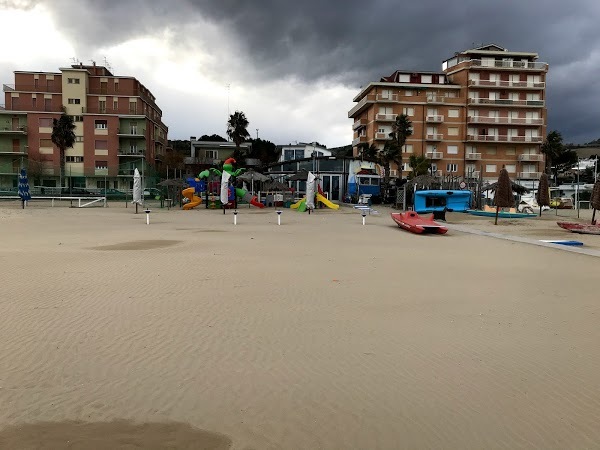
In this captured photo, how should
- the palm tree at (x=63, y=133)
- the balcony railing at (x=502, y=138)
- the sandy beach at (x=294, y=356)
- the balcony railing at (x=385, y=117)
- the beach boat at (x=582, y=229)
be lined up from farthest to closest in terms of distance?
1. the balcony railing at (x=502, y=138)
2. the balcony railing at (x=385, y=117)
3. the palm tree at (x=63, y=133)
4. the beach boat at (x=582, y=229)
5. the sandy beach at (x=294, y=356)

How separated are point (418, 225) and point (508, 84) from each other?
55191 mm

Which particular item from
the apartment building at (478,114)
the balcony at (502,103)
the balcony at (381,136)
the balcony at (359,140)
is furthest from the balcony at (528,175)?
the balcony at (359,140)

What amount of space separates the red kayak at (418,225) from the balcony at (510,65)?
5191 cm

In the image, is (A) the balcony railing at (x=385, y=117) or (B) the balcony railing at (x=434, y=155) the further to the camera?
(B) the balcony railing at (x=434, y=155)

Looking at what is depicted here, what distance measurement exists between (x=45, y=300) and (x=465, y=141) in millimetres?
65511

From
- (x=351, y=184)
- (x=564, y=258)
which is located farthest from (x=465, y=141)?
(x=564, y=258)

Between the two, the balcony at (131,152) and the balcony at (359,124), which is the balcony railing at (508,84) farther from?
the balcony at (131,152)

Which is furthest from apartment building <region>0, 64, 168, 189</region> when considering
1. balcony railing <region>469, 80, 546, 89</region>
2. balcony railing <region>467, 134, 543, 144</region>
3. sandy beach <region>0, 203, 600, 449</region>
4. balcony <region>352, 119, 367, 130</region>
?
sandy beach <region>0, 203, 600, 449</region>

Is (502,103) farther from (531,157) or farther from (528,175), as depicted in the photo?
(528,175)

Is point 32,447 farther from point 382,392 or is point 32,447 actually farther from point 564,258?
point 564,258

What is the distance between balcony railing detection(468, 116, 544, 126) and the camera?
215ft

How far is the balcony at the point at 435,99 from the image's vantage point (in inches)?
2586

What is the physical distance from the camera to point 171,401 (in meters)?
4.08

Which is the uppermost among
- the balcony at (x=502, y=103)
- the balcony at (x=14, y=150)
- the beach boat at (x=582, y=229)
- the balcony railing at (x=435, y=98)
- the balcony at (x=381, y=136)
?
the balcony railing at (x=435, y=98)
